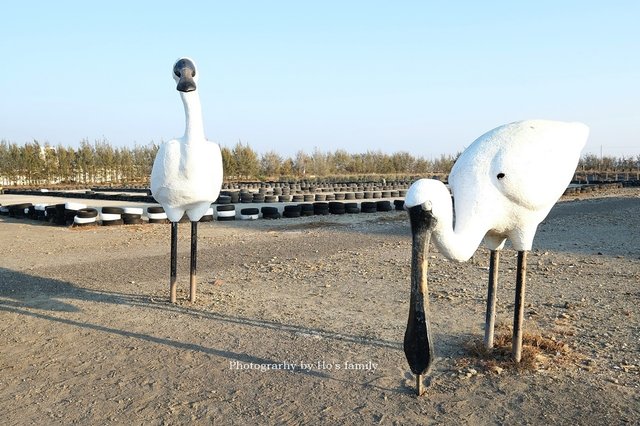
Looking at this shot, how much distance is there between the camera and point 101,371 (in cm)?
477

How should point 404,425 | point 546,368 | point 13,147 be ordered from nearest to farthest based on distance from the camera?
point 404,425
point 546,368
point 13,147

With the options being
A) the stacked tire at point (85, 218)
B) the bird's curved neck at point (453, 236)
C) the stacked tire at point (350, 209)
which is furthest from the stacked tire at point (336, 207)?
the bird's curved neck at point (453, 236)

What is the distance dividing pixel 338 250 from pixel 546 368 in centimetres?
671

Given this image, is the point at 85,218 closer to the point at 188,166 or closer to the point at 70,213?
the point at 70,213

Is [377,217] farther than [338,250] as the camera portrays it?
Yes

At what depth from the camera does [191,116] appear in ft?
21.4

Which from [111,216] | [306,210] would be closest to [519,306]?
[111,216]

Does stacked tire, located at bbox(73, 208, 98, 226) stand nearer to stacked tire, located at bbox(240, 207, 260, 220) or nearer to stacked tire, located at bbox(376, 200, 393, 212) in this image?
stacked tire, located at bbox(240, 207, 260, 220)

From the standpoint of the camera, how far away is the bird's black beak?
6426mm

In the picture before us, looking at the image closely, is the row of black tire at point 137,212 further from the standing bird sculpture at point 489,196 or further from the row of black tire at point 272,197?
the standing bird sculpture at point 489,196

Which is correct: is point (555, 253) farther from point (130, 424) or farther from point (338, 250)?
point (130, 424)

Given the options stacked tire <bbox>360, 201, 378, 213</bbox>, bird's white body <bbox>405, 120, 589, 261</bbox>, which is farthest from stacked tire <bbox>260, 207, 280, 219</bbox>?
bird's white body <bbox>405, 120, 589, 261</bbox>

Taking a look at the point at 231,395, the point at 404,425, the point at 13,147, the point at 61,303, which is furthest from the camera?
the point at 13,147

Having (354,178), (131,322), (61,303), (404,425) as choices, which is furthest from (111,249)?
(354,178)
